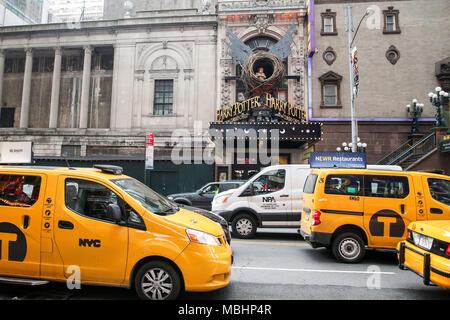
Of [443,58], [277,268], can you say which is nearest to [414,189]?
[277,268]

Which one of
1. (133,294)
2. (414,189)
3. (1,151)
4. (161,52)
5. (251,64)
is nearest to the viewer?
(133,294)

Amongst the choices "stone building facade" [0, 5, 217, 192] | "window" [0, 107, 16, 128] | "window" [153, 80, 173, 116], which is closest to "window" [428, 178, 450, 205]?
"stone building facade" [0, 5, 217, 192]

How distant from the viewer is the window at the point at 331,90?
21.7m

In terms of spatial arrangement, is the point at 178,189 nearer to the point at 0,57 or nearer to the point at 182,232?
the point at 182,232

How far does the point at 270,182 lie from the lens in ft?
31.2

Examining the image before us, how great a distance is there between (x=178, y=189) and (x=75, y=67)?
50.9 ft

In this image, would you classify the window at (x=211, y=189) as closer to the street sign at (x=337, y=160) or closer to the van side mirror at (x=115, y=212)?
the street sign at (x=337, y=160)

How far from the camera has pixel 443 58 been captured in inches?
855

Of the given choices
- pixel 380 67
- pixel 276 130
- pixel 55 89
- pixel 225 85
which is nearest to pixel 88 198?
pixel 276 130

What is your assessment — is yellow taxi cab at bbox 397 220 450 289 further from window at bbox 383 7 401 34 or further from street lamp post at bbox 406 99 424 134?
window at bbox 383 7 401 34

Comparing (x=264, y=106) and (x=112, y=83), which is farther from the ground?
(x=112, y=83)

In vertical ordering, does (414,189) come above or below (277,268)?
above

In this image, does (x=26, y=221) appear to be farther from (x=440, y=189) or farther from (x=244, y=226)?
(x=440, y=189)

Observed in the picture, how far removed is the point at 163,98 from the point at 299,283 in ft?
68.2
